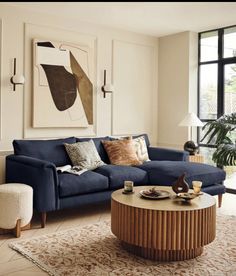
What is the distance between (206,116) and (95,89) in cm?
181

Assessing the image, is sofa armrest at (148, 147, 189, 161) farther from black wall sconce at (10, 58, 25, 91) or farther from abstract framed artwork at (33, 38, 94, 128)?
black wall sconce at (10, 58, 25, 91)

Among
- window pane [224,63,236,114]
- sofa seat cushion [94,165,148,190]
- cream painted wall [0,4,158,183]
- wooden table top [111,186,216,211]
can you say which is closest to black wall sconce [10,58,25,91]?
cream painted wall [0,4,158,183]

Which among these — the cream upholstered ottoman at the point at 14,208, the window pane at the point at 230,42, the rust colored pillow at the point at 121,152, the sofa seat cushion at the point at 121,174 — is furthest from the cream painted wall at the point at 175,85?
the cream upholstered ottoman at the point at 14,208

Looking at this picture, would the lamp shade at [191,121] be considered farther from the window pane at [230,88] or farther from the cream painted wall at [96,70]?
the cream painted wall at [96,70]

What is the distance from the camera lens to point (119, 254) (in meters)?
2.85

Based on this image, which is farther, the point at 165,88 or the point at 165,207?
the point at 165,88

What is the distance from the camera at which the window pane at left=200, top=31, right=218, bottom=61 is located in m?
5.48

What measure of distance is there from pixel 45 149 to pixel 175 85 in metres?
2.61

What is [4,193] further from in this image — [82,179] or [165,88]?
[165,88]

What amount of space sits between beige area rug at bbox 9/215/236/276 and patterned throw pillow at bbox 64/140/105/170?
1.04 metres

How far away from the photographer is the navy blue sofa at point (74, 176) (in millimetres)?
A: 3545

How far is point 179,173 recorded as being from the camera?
4.15 meters

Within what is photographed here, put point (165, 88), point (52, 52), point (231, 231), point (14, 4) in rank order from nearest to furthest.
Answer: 1. point (231, 231)
2. point (14, 4)
3. point (52, 52)
4. point (165, 88)

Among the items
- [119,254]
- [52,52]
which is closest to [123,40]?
[52,52]
